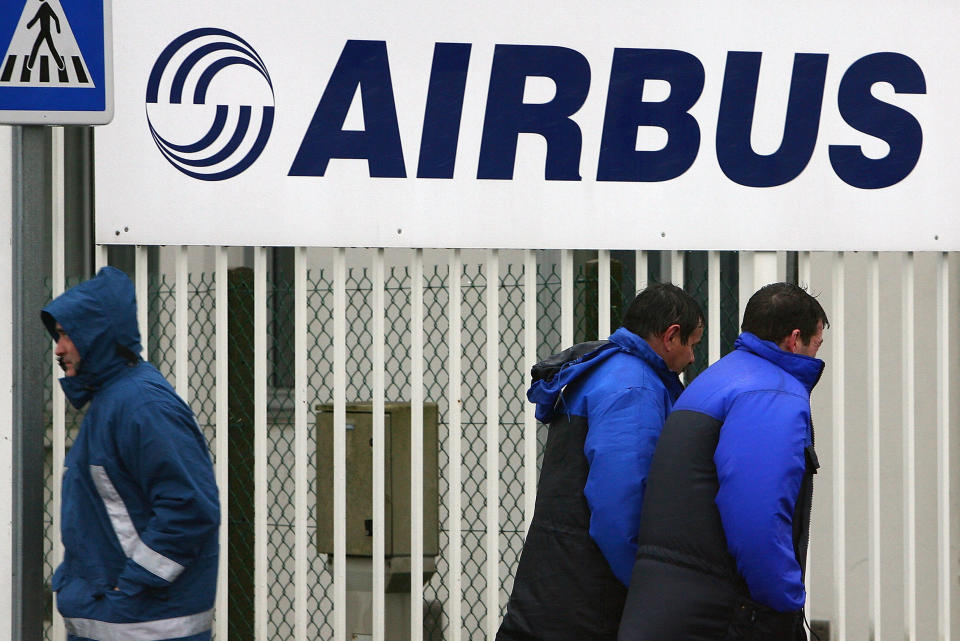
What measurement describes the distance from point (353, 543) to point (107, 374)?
1.89 meters

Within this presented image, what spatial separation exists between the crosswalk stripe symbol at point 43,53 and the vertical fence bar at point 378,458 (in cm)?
160

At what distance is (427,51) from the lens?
466 cm

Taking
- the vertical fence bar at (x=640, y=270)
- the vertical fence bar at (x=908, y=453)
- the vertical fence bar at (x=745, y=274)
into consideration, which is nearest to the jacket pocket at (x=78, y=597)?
the vertical fence bar at (x=640, y=270)

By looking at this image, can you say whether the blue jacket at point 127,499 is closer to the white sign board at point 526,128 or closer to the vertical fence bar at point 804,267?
the white sign board at point 526,128

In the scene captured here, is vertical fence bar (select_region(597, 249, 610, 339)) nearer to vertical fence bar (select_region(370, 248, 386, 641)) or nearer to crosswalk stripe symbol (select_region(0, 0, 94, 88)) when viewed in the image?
vertical fence bar (select_region(370, 248, 386, 641))

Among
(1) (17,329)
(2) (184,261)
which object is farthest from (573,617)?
(2) (184,261)

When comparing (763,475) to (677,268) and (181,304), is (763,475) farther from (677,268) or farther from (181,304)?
(181,304)

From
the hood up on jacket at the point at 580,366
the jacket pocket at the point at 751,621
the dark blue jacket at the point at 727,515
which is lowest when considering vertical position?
the jacket pocket at the point at 751,621

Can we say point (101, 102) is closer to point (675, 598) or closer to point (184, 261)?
point (184, 261)

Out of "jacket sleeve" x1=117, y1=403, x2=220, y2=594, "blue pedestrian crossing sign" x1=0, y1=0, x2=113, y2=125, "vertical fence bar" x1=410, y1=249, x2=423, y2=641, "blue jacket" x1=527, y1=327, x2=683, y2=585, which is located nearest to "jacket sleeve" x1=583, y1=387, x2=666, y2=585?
"blue jacket" x1=527, y1=327, x2=683, y2=585

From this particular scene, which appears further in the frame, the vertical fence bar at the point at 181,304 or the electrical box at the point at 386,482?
the electrical box at the point at 386,482

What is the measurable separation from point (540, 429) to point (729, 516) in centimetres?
244

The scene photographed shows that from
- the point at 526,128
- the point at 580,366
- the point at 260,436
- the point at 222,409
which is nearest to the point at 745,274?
the point at 526,128

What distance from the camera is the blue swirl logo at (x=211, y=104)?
460 centimetres
